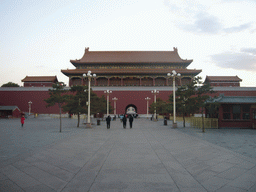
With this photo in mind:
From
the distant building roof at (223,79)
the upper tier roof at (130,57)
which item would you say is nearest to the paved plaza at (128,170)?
the upper tier roof at (130,57)

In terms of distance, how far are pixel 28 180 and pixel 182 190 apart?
3140mm

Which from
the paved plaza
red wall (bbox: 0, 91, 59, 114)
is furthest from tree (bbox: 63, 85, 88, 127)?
red wall (bbox: 0, 91, 59, 114)

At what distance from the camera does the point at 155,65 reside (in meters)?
43.3

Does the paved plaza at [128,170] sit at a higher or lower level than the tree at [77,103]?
lower

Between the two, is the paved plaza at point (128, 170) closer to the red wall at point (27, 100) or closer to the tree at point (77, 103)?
the tree at point (77, 103)

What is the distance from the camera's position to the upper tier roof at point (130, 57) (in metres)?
43.2

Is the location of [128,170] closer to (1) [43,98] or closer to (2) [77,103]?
(2) [77,103]

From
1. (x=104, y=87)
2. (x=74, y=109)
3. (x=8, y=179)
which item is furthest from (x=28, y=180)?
(x=104, y=87)

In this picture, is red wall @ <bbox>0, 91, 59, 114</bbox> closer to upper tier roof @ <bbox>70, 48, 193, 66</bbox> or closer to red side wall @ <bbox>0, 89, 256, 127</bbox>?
red side wall @ <bbox>0, 89, 256, 127</bbox>

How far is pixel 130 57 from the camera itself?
45.5 m

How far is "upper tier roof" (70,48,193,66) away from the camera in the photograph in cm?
4325

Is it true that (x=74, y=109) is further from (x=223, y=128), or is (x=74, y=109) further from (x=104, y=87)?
(x=104, y=87)

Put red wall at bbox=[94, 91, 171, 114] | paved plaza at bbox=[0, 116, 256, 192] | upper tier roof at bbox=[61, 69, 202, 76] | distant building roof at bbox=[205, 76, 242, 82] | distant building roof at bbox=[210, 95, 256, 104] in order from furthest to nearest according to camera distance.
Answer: distant building roof at bbox=[205, 76, 242, 82] < upper tier roof at bbox=[61, 69, 202, 76] < red wall at bbox=[94, 91, 171, 114] < distant building roof at bbox=[210, 95, 256, 104] < paved plaza at bbox=[0, 116, 256, 192]

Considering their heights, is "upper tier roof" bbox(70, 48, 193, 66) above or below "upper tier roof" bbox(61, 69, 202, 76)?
above
